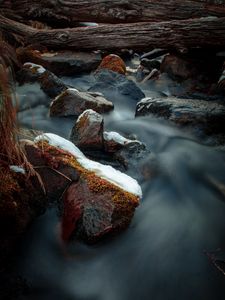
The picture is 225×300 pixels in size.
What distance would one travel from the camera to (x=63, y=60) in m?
6.84

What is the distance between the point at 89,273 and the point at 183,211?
3.69 ft

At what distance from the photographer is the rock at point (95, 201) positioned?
2.41 meters

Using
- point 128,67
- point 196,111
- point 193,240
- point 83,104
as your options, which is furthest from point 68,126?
point 128,67

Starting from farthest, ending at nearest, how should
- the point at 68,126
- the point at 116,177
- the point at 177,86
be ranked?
1. the point at 177,86
2. the point at 68,126
3. the point at 116,177

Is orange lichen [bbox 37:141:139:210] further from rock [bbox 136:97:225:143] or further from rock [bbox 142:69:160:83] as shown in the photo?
rock [bbox 142:69:160:83]

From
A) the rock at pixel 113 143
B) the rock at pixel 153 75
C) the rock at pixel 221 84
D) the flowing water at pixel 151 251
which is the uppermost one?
the rock at pixel 113 143

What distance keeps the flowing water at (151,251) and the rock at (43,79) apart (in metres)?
2.57

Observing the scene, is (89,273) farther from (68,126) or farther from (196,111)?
(196,111)

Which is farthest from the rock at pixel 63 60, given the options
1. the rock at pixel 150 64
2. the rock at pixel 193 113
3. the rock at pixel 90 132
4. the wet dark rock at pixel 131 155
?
the wet dark rock at pixel 131 155

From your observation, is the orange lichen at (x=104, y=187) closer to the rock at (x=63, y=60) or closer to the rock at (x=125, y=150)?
the rock at (x=125, y=150)

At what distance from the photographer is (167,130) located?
14.8ft

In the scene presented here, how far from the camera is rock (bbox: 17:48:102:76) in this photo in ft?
22.3

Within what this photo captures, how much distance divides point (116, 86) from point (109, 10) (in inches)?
111

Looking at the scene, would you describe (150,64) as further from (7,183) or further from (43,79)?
(7,183)
